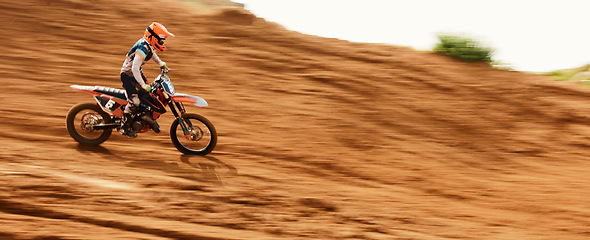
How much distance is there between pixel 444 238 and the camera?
515 cm

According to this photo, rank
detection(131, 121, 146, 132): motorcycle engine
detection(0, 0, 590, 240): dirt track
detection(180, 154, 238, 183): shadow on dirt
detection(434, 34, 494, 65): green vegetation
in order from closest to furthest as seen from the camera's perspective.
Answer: detection(0, 0, 590, 240): dirt track
detection(180, 154, 238, 183): shadow on dirt
detection(131, 121, 146, 132): motorcycle engine
detection(434, 34, 494, 65): green vegetation

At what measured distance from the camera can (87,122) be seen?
23.3 ft

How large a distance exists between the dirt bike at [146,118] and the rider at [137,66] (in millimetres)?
89

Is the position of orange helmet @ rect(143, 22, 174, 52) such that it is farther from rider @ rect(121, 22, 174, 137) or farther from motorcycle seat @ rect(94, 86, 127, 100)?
motorcycle seat @ rect(94, 86, 127, 100)

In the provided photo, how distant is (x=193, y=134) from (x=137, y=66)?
129 cm

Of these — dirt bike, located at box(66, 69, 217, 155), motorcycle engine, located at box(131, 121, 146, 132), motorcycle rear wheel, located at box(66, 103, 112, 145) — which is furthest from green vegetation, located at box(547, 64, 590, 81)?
motorcycle rear wheel, located at box(66, 103, 112, 145)

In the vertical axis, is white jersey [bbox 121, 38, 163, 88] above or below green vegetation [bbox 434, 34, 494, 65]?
below

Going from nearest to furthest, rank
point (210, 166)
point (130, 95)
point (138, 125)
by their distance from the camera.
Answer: point (210, 166) → point (130, 95) → point (138, 125)

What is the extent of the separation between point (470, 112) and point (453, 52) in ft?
10.4

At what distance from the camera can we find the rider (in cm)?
668

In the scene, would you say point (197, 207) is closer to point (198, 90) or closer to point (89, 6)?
point (198, 90)

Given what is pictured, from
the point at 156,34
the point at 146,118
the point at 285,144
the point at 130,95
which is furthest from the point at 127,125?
the point at 285,144

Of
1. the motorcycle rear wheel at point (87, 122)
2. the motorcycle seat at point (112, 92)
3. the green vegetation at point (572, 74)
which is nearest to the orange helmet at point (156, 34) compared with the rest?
the motorcycle seat at point (112, 92)

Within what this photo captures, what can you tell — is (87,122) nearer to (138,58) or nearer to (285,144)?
(138,58)
